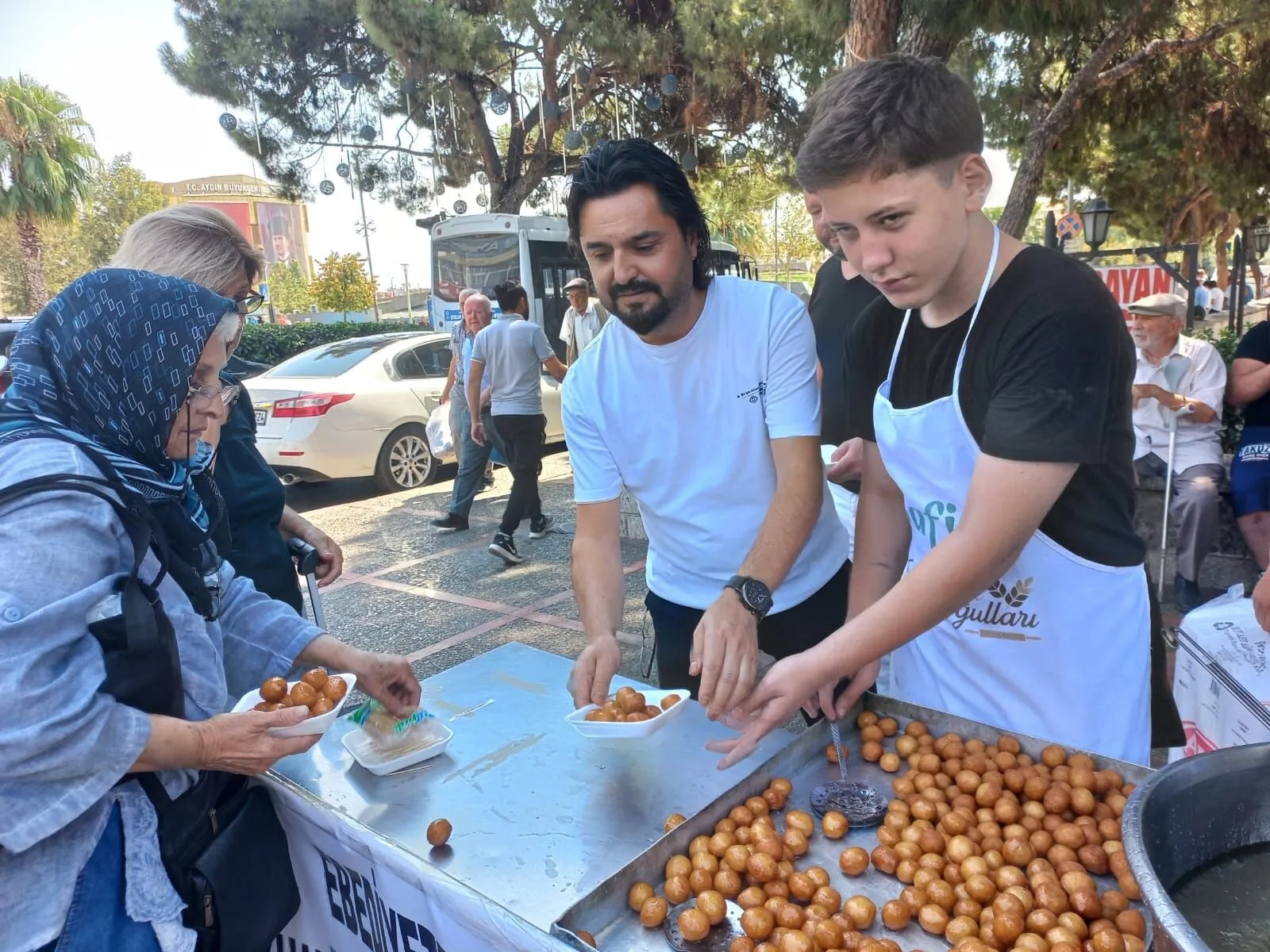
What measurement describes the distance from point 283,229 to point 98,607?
10529 centimetres

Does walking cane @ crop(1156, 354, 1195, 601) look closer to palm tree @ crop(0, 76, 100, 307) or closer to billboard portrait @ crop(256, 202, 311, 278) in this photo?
palm tree @ crop(0, 76, 100, 307)

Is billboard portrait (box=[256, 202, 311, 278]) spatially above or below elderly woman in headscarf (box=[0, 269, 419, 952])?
above

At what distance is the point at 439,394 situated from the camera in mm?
9062

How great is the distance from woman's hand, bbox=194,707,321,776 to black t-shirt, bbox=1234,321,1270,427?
466cm

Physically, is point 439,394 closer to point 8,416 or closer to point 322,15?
point 8,416

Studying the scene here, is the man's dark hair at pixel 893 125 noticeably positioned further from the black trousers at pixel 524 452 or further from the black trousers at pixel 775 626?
the black trousers at pixel 524 452

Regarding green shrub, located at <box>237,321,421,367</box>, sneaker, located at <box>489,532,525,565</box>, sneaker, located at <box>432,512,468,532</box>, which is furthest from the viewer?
green shrub, located at <box>237,321,421,367</box>

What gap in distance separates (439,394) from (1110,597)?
8165 millimetres

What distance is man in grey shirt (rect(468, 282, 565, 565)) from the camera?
638 centimetres

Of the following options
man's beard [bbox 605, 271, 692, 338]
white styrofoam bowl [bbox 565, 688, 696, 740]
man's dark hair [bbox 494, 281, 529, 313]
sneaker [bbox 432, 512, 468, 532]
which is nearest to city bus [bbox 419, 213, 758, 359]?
man's dark hair [bbox 494, 281, 529, 313]

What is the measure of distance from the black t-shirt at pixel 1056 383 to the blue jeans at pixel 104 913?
1.59m

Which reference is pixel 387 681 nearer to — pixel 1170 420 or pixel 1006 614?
pixel 1006 614

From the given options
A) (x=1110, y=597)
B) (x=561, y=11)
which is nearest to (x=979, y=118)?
(x=1110, y=597)

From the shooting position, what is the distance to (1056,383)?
4.39ft
